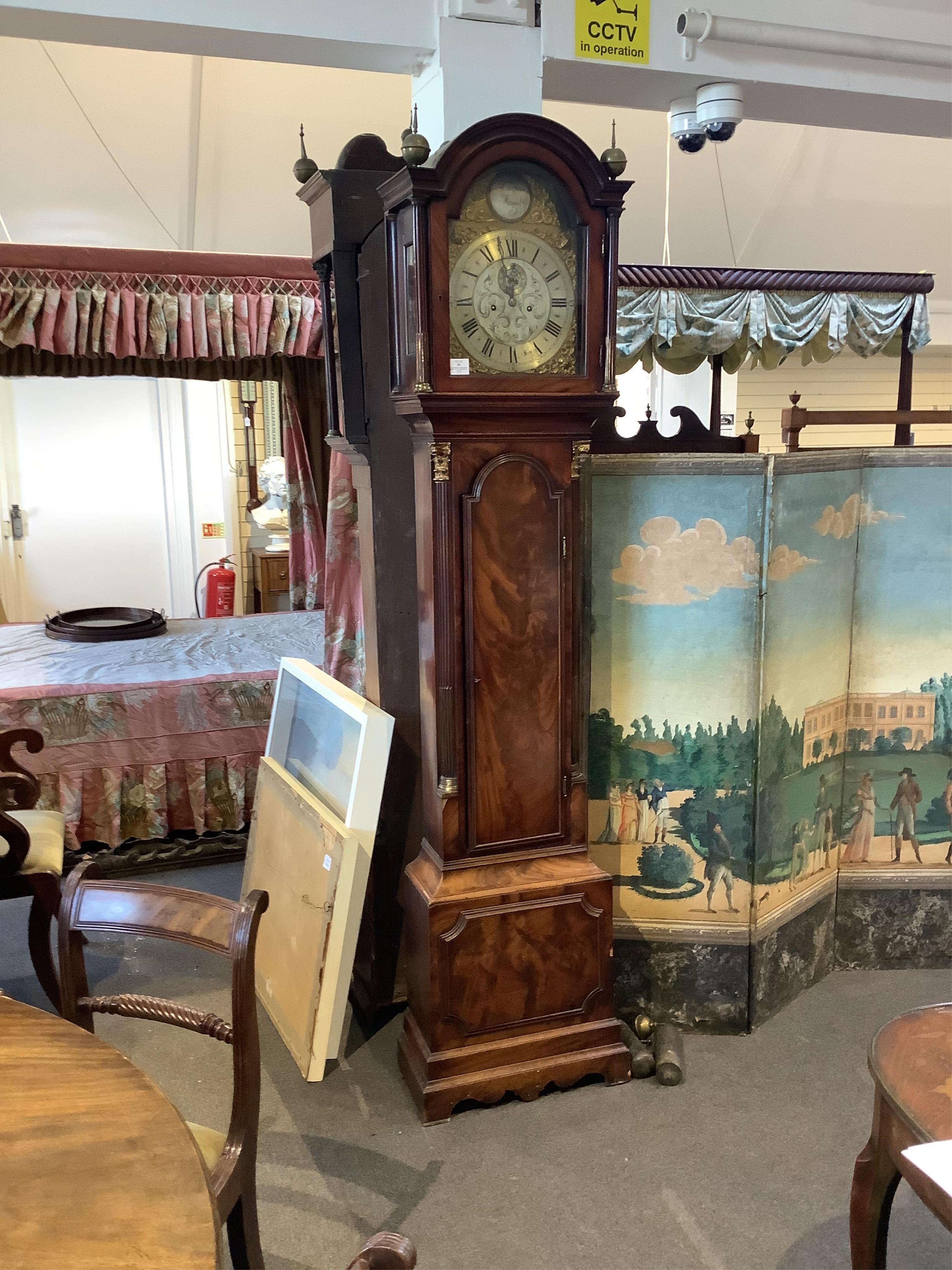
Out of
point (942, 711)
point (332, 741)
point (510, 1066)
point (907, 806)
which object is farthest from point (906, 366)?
point (510, 1066)

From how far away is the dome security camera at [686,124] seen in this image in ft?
9.47

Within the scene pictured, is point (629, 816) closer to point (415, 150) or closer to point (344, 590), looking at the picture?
point (344, 590)

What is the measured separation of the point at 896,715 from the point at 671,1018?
1.16 m

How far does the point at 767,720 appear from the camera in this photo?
277cm

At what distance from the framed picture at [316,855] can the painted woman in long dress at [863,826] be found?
1560 millimetres

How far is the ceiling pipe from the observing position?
272 centimetres

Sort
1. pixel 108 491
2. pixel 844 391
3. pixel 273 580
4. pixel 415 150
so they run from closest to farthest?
pixel 415 150, pixel 273 580, pixel 108 491, pixel 844 391

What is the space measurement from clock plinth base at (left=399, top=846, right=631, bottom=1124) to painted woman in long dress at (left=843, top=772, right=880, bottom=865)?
103cm

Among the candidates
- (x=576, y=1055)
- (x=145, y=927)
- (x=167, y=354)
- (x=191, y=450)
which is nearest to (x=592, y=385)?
(x=145, y=927)

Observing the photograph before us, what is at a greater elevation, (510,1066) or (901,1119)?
(901,1119)

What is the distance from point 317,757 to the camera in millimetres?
2828

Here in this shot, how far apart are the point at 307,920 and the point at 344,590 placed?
3.60ft

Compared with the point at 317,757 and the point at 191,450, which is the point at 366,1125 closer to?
→ the point at 317,757

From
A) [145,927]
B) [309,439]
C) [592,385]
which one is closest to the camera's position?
[145,927]
